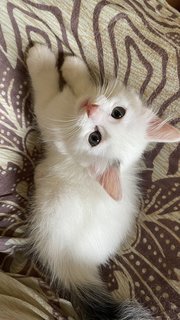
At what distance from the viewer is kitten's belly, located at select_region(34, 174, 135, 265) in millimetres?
1176

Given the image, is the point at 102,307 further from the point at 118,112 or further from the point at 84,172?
the point at 118,112

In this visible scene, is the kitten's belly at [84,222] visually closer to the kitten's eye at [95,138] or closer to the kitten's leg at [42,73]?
the kitten's eye at [95,138]

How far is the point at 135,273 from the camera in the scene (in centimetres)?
120

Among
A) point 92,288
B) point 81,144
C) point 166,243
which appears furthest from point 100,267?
point 81,144

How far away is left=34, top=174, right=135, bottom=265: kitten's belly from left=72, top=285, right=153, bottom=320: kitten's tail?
0.08m

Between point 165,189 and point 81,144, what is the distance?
0.26m

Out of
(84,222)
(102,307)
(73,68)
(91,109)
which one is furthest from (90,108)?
(102,307)

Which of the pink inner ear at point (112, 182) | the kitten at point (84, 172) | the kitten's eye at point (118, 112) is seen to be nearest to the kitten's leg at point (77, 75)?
the kitten at point (84, 172)

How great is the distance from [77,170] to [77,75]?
0.26m

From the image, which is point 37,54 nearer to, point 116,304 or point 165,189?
point 165,189

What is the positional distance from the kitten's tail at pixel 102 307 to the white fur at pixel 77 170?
39 mm

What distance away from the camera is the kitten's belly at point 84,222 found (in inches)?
46.3

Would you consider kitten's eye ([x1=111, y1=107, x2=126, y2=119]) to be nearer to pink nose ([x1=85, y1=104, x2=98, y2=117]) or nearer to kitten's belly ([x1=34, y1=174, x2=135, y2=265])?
pink nose ([x1=85, y1=104, x2=98, y2=117])

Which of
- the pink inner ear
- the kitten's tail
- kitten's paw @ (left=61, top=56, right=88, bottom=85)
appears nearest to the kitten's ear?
the pink inner ear
